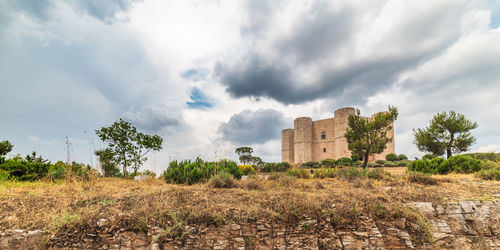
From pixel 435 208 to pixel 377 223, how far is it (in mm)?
1419

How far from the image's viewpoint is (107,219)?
11.1ft

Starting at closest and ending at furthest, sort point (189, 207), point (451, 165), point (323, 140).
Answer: point (189, 207)
point (451, 165)
point (323, 140)

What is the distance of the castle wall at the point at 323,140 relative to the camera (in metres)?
30.0

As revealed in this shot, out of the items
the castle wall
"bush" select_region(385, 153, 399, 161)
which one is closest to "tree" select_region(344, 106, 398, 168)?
"bush" select_region(385, 153, 399, 161)

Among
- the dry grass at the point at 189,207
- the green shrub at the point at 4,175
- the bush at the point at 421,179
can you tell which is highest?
the green shrub at the point at 4,175

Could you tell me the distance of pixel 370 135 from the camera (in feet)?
55.7

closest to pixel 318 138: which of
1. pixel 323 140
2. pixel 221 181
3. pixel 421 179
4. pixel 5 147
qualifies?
pixel 323 140

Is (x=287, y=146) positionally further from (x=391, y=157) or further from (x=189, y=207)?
(x=189, y=207)

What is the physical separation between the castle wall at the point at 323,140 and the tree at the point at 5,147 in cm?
2956

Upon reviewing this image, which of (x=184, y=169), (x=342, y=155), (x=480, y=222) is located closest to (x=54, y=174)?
(x=184, y=169)

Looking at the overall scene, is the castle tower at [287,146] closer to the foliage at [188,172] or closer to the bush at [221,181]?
the foliage at [188,172]

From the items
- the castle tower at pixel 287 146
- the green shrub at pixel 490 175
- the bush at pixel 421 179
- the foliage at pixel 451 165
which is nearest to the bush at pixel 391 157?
the foliage at pixel 451 165

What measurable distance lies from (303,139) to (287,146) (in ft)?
17.1

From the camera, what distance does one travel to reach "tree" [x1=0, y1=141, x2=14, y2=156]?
1093cm
